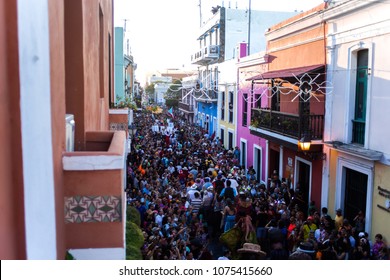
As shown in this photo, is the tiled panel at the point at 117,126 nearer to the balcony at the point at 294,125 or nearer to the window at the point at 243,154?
the balcony at the point at 294,125

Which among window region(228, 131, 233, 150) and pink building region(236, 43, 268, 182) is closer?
pink building region(236, 43, 268, 182)

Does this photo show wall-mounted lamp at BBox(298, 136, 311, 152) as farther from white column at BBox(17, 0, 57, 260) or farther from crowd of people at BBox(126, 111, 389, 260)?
white column at BBox(17, 0, 57, 260)

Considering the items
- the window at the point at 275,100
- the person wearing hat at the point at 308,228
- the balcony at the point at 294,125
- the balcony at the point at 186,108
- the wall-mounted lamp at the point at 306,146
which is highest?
the window at the point at 275,100

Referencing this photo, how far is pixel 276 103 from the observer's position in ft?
57.1

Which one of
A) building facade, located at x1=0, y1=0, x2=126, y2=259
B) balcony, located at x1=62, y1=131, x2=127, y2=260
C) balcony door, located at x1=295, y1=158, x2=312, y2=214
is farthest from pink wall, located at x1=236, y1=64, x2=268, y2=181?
balcony, located at x1=62, y1=131, x2=127, y2=260

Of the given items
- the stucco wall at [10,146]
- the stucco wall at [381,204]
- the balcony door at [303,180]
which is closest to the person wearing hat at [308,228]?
the stucco wall at [381,204]

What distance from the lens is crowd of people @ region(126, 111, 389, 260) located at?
26.4ft

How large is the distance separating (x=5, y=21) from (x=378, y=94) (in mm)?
9066

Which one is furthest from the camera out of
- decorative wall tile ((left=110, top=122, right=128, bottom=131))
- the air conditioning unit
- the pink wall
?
the pink wall

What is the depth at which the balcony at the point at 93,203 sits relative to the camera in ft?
12.4

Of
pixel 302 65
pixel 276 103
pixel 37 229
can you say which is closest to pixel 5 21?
pixel 37 229

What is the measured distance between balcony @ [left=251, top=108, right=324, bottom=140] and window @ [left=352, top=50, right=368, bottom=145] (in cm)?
145

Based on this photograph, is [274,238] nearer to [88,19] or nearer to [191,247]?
[191,247]

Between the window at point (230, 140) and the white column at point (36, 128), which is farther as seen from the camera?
the window at point (230, 140)
